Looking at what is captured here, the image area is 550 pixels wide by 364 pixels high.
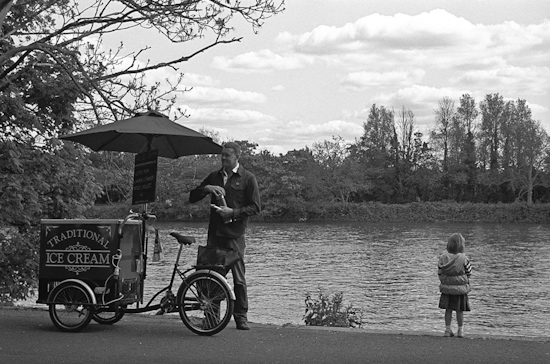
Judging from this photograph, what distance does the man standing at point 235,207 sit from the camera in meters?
8.94

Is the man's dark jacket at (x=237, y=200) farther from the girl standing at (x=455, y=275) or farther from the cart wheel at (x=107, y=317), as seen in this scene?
the girl standing at (x=455, y=275)

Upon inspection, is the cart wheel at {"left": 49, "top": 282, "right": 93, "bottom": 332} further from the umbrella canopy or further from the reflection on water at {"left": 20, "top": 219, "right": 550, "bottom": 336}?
the reflection on water at {"left": 20, "top": 219, "right": 550, "bottom": 336}

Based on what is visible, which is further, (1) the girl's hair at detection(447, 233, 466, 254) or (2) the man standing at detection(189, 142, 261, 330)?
(1) the girl's hair at detection(447, 233, 466, 254)

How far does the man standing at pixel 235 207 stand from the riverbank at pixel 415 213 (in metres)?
68.0

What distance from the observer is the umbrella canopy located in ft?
29.1

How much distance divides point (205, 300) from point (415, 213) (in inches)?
3115

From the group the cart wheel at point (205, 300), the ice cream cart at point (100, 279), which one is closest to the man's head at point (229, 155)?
the ice cream cart at point (100, 279)

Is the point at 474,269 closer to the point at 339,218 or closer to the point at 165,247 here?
the point at 165,247

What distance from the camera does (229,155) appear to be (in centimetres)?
898

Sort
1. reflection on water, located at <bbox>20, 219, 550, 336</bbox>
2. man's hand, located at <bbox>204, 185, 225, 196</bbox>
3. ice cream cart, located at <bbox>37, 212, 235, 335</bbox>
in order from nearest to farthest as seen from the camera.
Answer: ice cream cart, located at <bbox>37, 212, 235, 335</bbox>, man's hand, located at <bbox>204, 185, 225, 196</bbox>, reflection on water, located at <bbox>20, 219, 550, 336</bbox>

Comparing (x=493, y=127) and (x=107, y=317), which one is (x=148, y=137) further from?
(x=493, y=127)

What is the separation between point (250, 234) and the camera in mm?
59125

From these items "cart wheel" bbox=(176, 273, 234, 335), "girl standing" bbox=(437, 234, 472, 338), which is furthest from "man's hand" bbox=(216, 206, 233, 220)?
"girl standing" bbox=(437, 234, 472, 338)

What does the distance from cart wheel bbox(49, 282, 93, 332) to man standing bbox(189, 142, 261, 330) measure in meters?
1.48
